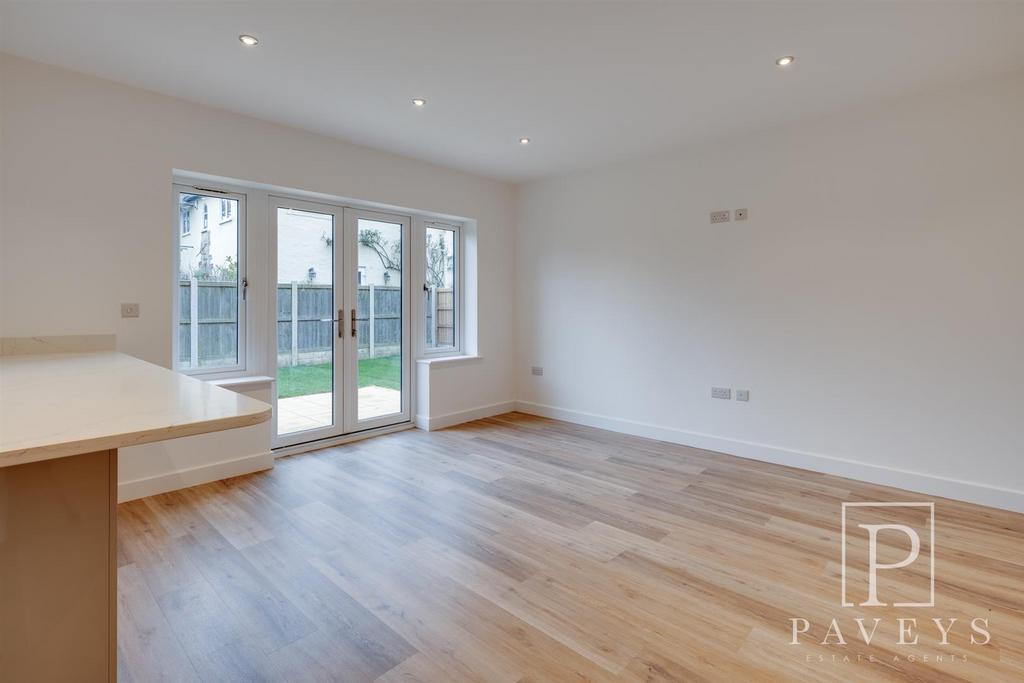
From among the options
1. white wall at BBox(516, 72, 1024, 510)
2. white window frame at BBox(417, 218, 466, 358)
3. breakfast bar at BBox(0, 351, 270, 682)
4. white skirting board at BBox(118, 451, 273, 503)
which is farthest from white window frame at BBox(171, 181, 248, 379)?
white wall at BBox(516, 72, 1024, 510)

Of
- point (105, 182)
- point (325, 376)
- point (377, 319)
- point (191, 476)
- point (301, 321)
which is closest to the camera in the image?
point (105, 182)

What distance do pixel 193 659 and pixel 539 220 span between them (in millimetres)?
4786

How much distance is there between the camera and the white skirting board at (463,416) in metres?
5.00

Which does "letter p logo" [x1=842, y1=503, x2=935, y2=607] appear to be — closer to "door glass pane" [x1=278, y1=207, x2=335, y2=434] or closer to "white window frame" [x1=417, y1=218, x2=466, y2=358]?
"white window frame" [x1=417, y1=218, x2=466, y2=358]

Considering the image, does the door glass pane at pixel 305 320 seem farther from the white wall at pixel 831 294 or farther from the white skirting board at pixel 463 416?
the white wall at pixel 831 294

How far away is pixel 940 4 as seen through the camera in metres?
2.30

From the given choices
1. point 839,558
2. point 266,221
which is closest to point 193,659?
point 839,558

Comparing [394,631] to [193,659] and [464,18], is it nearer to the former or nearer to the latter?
[193,659]

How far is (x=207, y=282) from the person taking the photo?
370 cm

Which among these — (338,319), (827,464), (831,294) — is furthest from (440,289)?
(827,464)

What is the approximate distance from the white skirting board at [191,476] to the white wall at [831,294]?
3.08 m

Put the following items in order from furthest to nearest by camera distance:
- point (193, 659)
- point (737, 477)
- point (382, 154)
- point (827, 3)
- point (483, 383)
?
point (483, 383) → point (382, 154) → point (737, 477) → point (827, 3) → point (193, 659)

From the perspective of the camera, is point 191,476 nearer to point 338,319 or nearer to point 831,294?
point 338,319

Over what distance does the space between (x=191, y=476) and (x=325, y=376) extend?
1311 mm
